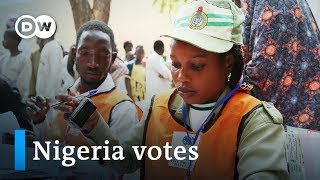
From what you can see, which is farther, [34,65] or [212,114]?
[34,65]

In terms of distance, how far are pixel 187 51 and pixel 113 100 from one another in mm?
418

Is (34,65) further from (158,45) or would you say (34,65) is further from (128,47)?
(158,45)

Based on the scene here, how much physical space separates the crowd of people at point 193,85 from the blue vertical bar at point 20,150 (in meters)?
0.04

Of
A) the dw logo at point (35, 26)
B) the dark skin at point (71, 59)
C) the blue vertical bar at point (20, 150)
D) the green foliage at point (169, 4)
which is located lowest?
the blue vertical bar at point (20, 150)

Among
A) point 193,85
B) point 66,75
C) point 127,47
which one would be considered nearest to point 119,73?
point 127,47

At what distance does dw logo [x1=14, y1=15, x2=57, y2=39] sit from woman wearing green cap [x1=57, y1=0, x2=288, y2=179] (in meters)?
0.41

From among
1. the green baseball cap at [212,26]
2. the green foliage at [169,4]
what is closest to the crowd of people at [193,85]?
the green baseball cap at [212,26]

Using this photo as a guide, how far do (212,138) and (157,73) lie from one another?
0.51 meters

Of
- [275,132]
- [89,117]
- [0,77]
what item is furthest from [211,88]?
[0,77]

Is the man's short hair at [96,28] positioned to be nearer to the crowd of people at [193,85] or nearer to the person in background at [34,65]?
the crowd of people at [193,85]

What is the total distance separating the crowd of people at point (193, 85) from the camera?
108 centimetres

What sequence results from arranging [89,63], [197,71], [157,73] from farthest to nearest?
[157,73] → [89,63] → [197,71]

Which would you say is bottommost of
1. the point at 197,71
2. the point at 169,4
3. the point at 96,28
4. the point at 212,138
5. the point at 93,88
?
the point at 212,138

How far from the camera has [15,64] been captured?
1323 millimetres
